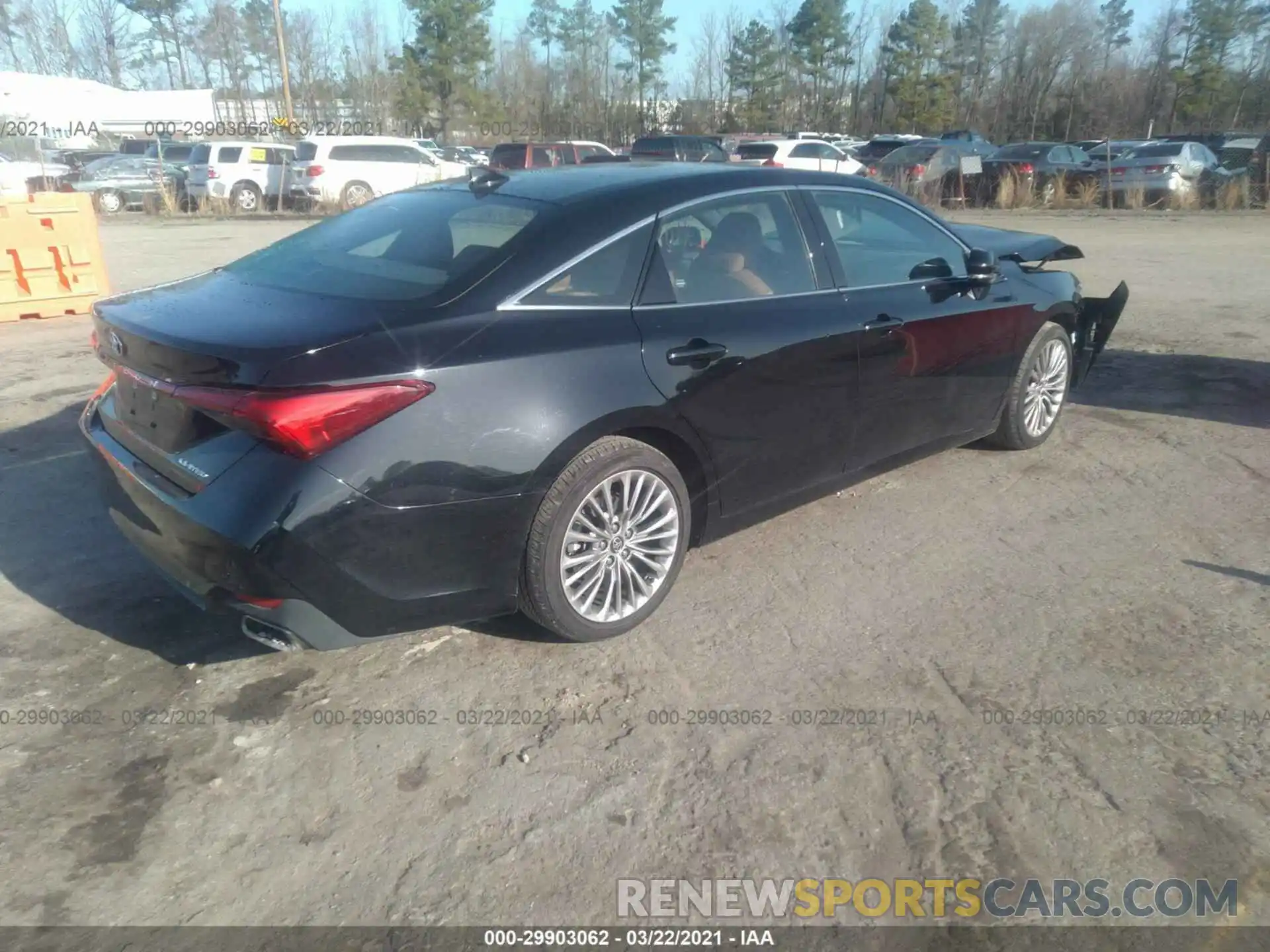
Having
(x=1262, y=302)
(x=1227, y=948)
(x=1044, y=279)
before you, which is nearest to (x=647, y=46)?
(x=1262, y=302)

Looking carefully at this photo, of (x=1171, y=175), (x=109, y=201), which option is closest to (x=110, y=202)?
(x=109, y=201)

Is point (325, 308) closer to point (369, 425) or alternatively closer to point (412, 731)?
point (369, 425)

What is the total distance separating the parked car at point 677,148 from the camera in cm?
2591

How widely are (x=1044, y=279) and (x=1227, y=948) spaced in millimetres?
3915

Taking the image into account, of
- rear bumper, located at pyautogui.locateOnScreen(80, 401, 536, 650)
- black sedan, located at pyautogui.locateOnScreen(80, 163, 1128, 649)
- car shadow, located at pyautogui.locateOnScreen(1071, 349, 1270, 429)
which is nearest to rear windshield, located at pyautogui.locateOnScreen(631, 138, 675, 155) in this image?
car shadow, located at pyautogui.locateOnScreen(1071, 349, 1270, 429)

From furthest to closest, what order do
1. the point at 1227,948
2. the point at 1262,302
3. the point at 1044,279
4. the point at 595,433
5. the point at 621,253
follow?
the point at 1262,302 < the point at 1044,279 < the point at 621,253 < the point at 595,433 < the point at 1227,948

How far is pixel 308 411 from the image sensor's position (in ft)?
9.22

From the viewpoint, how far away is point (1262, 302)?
10148 mm

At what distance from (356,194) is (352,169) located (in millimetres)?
585

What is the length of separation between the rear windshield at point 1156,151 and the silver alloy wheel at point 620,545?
76.8ft

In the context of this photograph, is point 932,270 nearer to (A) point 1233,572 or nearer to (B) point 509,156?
(A) point 1233,572

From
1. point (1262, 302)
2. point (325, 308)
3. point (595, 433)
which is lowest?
point (1262, 302)

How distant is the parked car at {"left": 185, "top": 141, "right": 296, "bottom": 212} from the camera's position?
24.6 m

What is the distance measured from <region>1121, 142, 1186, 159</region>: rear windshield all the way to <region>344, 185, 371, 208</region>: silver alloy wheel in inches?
725
